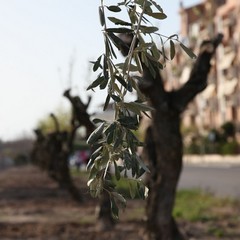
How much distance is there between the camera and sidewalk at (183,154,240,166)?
59.3 meters

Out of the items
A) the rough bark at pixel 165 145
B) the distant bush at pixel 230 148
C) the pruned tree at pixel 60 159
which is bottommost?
the distant bush at pixel 230 148

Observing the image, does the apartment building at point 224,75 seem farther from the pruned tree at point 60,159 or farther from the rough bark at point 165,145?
the rough bark at point 165,145

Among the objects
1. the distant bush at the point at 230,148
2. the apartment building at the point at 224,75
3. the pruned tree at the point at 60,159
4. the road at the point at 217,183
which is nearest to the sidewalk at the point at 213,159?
the distant bush at the point at 230,148

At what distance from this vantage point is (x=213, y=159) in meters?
64.4

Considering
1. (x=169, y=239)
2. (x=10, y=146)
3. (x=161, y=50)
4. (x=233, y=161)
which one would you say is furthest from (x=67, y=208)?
(x=10, y=146)

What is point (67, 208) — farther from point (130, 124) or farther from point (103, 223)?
point (130, 124)

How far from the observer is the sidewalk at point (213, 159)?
59.3m

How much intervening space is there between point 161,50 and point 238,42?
63.2 metres

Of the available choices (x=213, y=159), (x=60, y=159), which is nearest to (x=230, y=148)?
(x=213, y=159)

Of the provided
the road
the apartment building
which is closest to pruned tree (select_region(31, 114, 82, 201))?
the road

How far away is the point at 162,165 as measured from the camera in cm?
873

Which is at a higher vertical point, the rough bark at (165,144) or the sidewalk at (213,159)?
the rough bark at (165,144)

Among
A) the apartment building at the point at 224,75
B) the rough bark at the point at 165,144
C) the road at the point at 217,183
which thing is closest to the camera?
the rough bark at the point at 165,144

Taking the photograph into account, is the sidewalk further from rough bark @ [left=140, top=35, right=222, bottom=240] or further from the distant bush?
rough bark @ [left=140, top=35, right=222, bottom=240]
